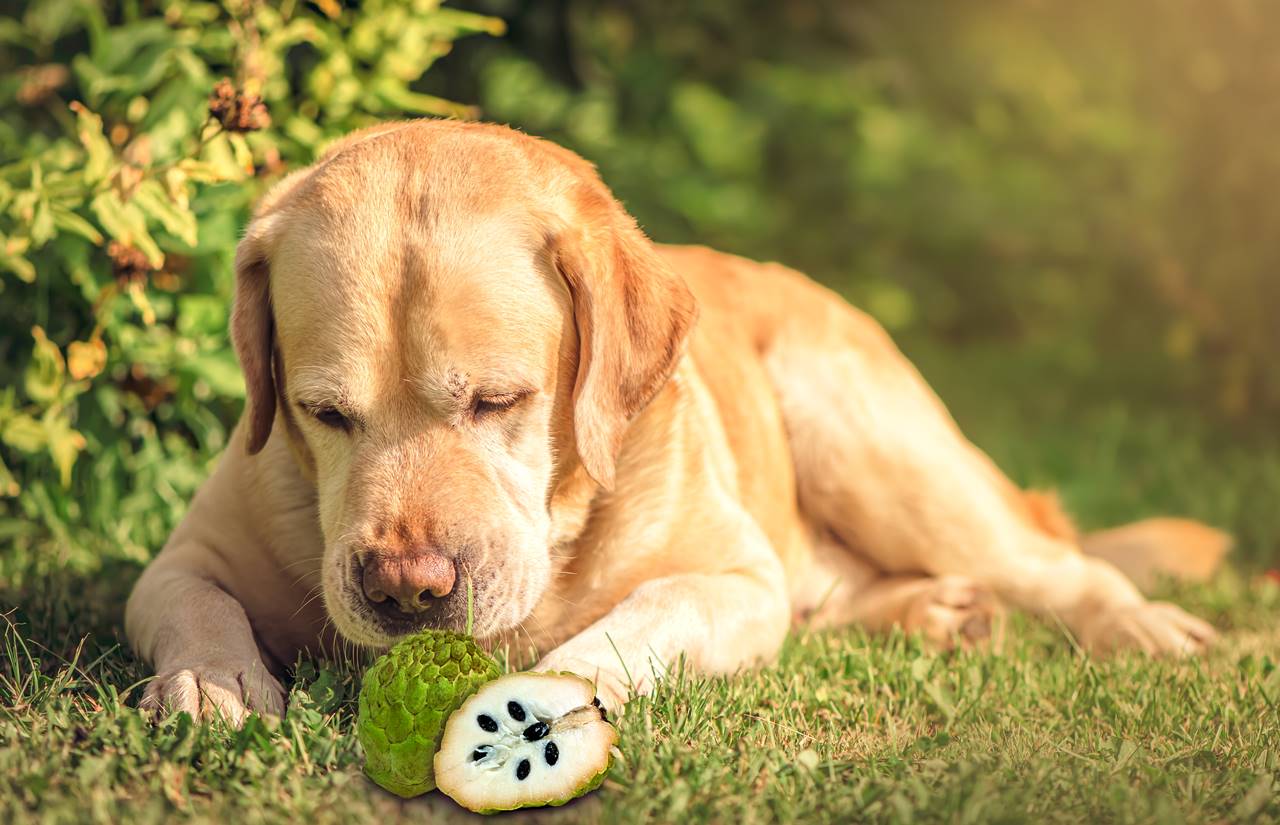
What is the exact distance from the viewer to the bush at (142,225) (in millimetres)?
3924

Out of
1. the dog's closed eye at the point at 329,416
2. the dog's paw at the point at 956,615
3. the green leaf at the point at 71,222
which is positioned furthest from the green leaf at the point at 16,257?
the dog's paw at the point at 956,615

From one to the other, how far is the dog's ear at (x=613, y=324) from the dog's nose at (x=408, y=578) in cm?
48

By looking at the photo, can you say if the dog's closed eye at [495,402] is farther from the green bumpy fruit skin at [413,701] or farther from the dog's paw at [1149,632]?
the dog's paw at [1149,632]

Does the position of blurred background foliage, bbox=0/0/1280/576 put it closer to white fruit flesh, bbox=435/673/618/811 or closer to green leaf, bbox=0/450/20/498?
green leaf, bbox=0/450/20/498

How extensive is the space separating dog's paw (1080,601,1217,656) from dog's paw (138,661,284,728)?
7.79ft

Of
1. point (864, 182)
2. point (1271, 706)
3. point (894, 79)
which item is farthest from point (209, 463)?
point (864, 182)

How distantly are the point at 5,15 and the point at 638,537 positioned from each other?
3.14m

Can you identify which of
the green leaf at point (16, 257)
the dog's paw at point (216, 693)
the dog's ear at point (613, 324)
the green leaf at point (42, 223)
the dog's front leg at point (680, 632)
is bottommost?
the dog's paw at point (216, 693)

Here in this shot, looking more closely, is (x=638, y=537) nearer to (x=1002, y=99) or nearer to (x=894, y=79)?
(x=894, y=79)

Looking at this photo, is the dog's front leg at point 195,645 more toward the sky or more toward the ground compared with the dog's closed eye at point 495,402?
more toward the ground

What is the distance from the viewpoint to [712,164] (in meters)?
7.77

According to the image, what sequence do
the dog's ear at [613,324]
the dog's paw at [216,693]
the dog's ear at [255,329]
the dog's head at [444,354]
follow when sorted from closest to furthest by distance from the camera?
the dog's paw at [216,693] → the dog's head at [444,354] → the dog's ear at [613,324] → the dog's ear at [255,329]

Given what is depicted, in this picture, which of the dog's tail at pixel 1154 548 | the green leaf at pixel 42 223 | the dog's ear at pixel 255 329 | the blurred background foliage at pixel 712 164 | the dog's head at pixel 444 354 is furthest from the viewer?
the dog's tail at pixel 1154 548

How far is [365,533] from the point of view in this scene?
2719mm
